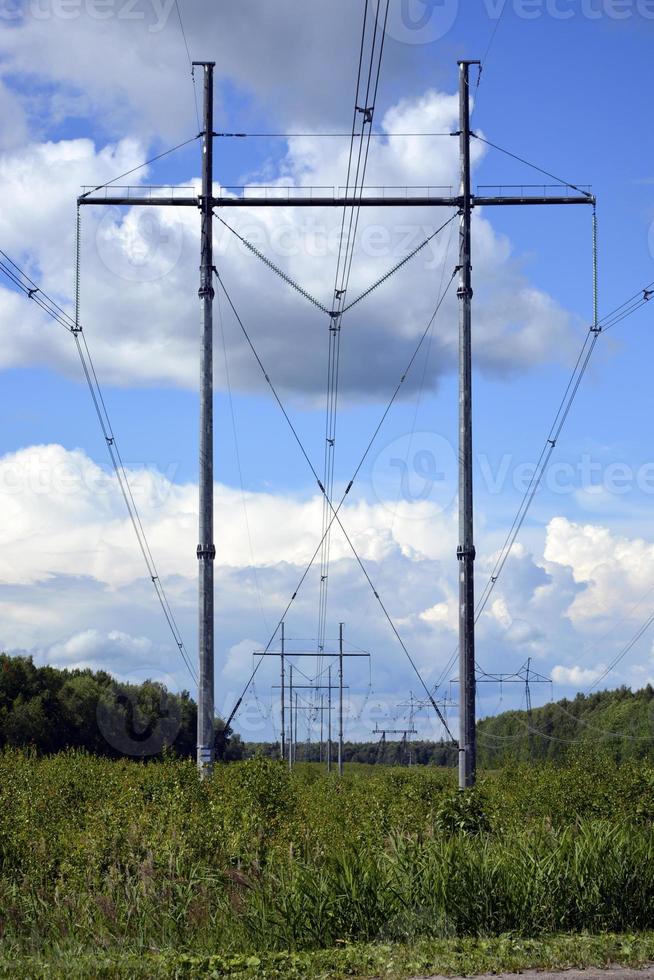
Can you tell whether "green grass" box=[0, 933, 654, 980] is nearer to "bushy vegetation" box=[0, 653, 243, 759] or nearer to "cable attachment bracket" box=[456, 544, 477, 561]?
"cable attachment bracket" box=[456, 544, 477, 561]

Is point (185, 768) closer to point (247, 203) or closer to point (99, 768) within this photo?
point (99, 768)

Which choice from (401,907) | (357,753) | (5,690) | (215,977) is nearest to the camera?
(215,977)

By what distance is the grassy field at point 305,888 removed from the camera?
1162 centimetres

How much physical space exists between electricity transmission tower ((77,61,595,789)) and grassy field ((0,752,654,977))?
2834mm

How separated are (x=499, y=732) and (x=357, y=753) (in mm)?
37852

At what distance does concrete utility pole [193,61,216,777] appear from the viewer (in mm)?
23609

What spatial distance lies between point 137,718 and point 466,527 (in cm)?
8969

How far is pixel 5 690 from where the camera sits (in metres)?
95.8

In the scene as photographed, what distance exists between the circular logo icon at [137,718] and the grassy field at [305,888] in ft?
270

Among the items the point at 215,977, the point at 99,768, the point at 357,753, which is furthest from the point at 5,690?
the point at 357,753

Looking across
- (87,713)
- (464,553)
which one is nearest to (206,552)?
(464,553)

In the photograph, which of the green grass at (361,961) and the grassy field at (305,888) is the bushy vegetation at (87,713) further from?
the green grass at (361,961)

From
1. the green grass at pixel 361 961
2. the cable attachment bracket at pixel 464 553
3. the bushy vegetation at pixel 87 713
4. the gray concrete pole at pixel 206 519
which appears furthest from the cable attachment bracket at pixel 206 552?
the bushy vegetation at pixel 87 713

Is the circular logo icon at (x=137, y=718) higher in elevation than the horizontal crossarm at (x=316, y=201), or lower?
lower
